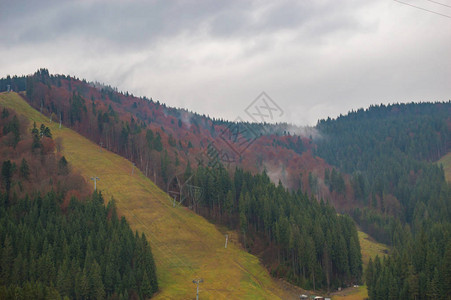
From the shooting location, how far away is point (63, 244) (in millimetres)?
89125

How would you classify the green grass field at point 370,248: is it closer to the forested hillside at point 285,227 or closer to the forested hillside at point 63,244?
the forested hillside at point 285,227

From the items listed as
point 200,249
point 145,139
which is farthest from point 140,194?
point 145,139

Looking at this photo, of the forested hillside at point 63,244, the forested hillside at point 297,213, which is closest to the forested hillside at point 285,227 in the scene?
the forested hillside at point 297,213

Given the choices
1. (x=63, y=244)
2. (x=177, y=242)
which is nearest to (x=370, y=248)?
(x=177, y=242)

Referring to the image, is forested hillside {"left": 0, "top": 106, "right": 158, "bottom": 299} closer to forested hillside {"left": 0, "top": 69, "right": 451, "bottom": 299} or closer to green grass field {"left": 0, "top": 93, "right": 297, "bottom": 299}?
green grass field {"left": 0, "top": 93, "right": 297, "bottom": 299}

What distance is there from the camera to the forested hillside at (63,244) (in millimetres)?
80750

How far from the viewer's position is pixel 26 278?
80312 millimetres

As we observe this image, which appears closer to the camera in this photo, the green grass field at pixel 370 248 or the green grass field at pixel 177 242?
the green grass field at pixel 177 242

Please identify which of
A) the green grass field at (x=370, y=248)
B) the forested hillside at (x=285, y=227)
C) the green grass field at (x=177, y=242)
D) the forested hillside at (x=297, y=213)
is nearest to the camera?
the forested hillside at (x=297, y=213)

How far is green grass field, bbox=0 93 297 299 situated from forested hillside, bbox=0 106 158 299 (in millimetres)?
8833

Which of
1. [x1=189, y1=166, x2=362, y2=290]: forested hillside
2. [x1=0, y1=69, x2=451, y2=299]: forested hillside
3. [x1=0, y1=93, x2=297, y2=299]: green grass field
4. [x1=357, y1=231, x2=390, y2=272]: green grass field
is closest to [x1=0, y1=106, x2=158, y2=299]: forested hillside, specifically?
[x1=0, y1=93, x2=297, y2=299]: green grass field

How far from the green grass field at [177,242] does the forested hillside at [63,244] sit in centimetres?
883

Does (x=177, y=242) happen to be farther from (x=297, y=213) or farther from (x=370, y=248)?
(x=370, y=248)

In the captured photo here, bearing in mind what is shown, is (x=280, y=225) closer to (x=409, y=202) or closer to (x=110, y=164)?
(x=110, y=164)
